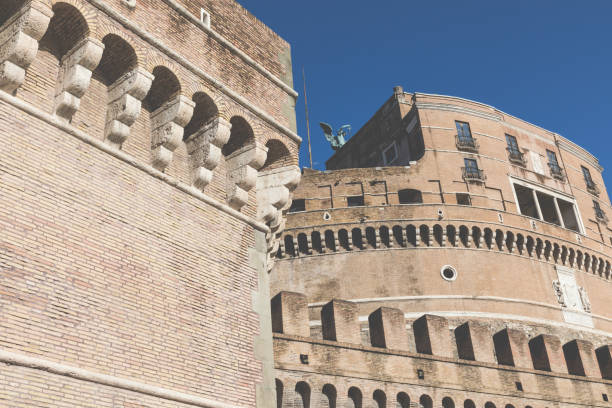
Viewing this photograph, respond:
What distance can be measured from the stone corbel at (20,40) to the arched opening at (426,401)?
10.1 meters

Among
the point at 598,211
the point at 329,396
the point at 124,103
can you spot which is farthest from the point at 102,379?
the point at 598,211

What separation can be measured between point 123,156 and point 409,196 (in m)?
23.1

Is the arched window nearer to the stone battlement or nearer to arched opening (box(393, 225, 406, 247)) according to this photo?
arched opening (box(393, 225, 406, 247))

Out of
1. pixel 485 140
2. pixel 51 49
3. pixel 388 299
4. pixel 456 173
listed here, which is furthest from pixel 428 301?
pixel 51 49

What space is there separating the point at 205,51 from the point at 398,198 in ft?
66.1

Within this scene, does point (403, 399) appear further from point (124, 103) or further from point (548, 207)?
point (548, 207)

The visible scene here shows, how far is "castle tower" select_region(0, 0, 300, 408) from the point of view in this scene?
715cm

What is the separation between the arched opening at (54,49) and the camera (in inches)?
323

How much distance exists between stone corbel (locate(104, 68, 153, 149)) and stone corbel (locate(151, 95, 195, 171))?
20.2 inches

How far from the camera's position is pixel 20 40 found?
784cm

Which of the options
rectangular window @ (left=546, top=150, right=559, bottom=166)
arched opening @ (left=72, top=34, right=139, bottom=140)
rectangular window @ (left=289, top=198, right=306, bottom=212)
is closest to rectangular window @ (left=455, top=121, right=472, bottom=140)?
rectangular window @ (left=546, top=150, right=559, bottom=166)

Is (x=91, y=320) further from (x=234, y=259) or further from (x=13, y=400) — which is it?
(x=234, y=259)

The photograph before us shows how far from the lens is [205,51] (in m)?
10.4

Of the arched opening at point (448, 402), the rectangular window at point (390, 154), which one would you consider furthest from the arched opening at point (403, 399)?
the rectangular window at point (390, 154)
